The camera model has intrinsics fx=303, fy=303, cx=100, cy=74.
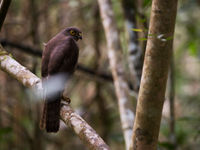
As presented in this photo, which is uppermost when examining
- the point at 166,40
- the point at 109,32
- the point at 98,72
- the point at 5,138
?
the point at 166,40

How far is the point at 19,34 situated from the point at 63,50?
3889 millimetres

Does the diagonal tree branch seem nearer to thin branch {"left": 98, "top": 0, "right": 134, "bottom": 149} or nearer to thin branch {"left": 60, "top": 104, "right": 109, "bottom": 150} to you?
thin branch {"left": 60, "top": 104, "right": 109, "bottom": 150}

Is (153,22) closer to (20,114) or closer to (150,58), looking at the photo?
(150,58)

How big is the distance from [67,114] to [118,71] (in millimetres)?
1777

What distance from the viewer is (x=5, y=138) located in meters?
6.99

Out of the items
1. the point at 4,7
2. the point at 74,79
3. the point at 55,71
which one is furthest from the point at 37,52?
the point at 4,7

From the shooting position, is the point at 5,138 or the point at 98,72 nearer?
the point at 98,72

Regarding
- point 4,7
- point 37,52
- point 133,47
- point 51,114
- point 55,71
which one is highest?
point 4,7

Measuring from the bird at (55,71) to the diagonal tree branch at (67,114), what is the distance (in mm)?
152

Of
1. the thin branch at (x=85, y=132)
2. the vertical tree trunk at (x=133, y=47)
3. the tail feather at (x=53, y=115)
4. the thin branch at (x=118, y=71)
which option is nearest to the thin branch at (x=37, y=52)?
the vertical tree trunk at (x=133, y=47)

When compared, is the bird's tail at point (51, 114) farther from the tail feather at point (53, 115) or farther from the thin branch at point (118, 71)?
the thin branch at point (118, 71)

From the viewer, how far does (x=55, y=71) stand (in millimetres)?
3221

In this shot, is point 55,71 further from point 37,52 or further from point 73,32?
point 37,52

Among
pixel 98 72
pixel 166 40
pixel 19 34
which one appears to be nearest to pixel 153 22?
pixel 166 40
